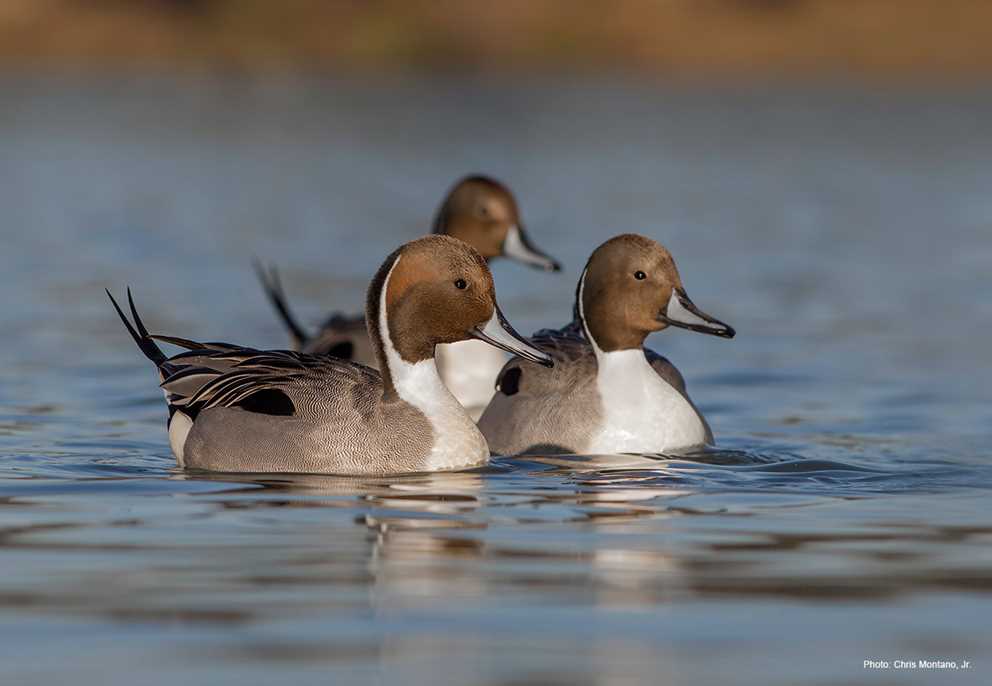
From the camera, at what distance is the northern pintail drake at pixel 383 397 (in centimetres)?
823

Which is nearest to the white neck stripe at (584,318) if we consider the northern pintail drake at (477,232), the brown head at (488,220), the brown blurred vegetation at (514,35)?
the northern pintail drake at (477,232)

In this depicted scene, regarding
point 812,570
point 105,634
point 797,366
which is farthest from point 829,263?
point 105,634

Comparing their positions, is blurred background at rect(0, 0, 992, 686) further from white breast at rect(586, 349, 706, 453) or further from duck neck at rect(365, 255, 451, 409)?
duck neck at rect(365, 255, 451, 409)

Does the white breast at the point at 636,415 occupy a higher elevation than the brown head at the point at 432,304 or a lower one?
lower

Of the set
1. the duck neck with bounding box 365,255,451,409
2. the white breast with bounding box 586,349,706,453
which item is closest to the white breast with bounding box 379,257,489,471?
the duck neck with bounding box 365,255,451,409

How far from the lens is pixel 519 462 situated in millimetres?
8781

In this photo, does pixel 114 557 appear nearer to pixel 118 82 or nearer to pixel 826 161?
pixel 826 161

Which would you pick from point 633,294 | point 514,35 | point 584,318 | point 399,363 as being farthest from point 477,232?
point 514,35

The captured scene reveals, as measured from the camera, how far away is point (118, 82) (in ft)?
143

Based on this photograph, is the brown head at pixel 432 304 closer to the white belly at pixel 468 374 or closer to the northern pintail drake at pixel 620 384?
the northern pintail drake at pixel 620 384

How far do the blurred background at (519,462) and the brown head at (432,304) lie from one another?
55 centimetres

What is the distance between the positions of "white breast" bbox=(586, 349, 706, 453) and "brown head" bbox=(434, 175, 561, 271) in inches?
85.8

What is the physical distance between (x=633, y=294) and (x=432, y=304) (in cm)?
105

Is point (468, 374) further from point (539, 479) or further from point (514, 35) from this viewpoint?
point (514, 35)
